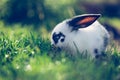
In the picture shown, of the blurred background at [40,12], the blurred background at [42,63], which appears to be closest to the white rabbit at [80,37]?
the blurred background at [42,63]

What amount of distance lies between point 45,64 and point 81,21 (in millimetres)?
821

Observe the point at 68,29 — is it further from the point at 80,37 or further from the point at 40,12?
the point at 40,12

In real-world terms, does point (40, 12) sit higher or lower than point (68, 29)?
higher

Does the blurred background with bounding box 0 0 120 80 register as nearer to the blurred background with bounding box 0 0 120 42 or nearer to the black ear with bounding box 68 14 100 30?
the black ear with bounding box 68 14 100 30

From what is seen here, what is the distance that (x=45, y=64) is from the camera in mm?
3887

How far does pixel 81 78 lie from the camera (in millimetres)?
3709

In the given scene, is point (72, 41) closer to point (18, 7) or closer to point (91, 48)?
point (91, 48)

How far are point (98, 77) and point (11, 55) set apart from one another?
1.05 m

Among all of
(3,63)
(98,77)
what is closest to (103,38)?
(98,77)

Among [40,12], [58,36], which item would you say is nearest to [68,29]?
[58,36]

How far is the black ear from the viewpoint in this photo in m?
4.46

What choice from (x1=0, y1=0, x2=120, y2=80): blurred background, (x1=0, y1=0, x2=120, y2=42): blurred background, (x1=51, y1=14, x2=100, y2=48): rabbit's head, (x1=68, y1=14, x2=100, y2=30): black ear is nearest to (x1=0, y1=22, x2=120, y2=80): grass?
(x1=0, y1=0, x2=120, y2=80): blurred background

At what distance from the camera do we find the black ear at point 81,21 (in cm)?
446

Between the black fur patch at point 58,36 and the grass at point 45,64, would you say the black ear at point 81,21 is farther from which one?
the grass at point 45,64
